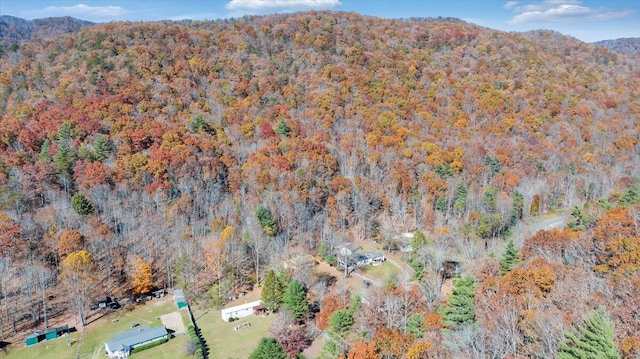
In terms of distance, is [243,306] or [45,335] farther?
[243,306]

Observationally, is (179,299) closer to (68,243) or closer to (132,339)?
(132,339)

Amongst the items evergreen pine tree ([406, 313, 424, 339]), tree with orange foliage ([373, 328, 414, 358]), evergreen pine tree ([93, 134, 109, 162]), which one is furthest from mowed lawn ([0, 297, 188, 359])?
evergreen pine tree ([93, 134, 109, 162])

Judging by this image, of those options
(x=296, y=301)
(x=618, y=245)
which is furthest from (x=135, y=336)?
(x=618, y=245)

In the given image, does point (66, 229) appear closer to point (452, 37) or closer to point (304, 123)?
point (304, 123)

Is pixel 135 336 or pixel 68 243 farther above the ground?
pixel 68 243

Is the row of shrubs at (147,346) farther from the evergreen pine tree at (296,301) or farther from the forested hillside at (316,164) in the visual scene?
the evergreen pine tree at (296,301)

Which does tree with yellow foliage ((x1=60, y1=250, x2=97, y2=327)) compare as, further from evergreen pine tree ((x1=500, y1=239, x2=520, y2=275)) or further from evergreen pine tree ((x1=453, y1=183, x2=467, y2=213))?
evergreen pine tree ((x1=453, y1=183, x2=467, y2=213))

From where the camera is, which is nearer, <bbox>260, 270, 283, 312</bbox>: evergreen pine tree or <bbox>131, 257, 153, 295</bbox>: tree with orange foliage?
<bbox>260, 270, 283, 312</bbox>: evergreen pine tree
